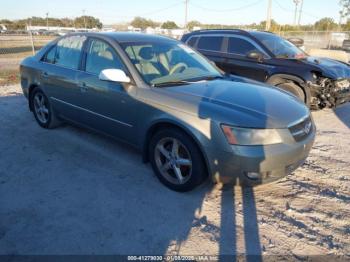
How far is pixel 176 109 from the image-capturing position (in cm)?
337

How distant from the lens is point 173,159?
3574 millimetres

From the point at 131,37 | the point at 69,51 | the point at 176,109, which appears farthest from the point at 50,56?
the point at 176,109

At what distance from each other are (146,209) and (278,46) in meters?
5.55

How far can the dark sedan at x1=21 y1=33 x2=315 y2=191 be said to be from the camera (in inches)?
121

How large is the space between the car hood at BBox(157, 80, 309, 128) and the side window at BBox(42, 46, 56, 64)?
2497 mm

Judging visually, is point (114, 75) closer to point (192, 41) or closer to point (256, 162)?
point (256, 162)

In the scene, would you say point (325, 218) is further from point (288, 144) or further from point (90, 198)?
point (90, 198)

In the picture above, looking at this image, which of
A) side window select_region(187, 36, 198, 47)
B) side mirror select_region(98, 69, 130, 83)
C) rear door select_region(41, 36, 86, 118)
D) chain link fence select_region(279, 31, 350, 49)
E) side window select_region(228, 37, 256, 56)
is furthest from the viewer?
chain link fence select_region(279, 31, 350, 49)

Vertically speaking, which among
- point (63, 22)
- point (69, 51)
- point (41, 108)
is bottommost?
point (41, 108)

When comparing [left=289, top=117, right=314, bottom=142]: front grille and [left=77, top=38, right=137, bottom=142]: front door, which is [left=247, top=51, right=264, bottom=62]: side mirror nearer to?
[left=289, top=117, right=314, bottom=142]: front grille

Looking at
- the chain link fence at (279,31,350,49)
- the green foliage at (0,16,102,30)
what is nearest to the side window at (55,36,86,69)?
the chain link fence at (279,31,350,49)

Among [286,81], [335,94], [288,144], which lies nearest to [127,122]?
[288,144]

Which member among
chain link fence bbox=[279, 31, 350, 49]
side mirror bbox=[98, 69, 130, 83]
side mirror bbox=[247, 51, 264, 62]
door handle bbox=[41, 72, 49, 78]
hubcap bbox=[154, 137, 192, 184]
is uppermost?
chain link fence bbox=[279, 31, 350, 49]

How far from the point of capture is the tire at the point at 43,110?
5.40m
